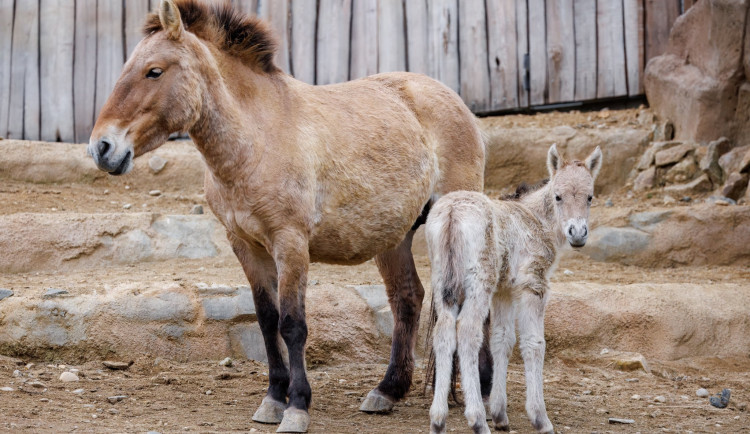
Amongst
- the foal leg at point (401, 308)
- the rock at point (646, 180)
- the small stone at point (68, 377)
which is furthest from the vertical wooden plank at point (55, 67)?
the rock at point (646, 180)

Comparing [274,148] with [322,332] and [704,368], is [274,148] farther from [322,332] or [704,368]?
[704,368]

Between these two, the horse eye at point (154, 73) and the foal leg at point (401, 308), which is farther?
the foal leg at point (401, 308)

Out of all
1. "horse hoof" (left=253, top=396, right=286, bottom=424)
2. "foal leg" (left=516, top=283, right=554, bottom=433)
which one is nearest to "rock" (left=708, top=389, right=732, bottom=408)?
"foal leg" (left=516, top=283, right=554, bottom=433)

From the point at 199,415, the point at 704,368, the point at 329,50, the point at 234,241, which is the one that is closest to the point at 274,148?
the point at 234,241

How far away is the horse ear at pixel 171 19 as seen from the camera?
527 cm

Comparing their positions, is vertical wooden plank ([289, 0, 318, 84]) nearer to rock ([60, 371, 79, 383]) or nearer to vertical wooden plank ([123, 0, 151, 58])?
vertical wooden plank ([123, 0, 151, 58])

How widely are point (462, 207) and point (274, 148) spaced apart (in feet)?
4.10

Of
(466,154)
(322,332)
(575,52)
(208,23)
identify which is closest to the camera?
(208,23)

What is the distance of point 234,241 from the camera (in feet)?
19.1

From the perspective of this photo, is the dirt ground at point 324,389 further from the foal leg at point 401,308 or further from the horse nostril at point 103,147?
the horse nostril at point 103,147

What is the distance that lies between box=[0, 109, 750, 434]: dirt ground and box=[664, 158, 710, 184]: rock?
1346 mm

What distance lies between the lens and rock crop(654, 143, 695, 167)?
9.88 metres

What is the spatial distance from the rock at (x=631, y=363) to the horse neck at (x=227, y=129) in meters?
3.70

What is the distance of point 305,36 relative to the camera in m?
10.8
